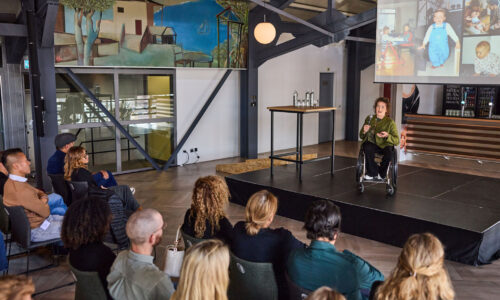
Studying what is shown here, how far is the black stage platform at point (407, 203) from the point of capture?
4.38 metres

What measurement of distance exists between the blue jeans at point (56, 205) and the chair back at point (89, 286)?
2.15 meters

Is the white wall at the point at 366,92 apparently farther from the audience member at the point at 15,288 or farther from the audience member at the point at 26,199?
the audience member at the point at 15,288

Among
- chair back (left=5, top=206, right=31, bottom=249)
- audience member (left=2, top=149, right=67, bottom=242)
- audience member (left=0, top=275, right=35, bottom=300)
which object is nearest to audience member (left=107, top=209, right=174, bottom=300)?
audience member (left=0, top=275, right=35, bottom=300)

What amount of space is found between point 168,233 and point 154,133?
3.99 meters

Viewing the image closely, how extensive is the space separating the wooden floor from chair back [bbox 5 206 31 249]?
0.44 m

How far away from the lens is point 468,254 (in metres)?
4.28

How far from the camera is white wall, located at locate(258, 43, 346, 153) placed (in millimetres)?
10589

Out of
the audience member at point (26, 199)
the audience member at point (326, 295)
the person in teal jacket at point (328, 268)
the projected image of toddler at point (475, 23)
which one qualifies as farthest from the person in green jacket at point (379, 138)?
the audience member at point (326, 295)

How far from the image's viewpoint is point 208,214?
120 inches

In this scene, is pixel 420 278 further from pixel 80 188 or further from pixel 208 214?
pixel 80 188

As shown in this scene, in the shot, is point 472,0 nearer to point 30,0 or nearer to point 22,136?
point 30,0

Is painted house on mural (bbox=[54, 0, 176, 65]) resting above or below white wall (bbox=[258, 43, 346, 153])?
above

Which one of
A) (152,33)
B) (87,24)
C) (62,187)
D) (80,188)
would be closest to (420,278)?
(80,188)

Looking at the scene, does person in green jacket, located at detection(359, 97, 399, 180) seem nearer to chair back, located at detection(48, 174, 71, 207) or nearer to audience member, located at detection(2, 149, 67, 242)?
chair back, located at detection(48, 174, 71, 207)
